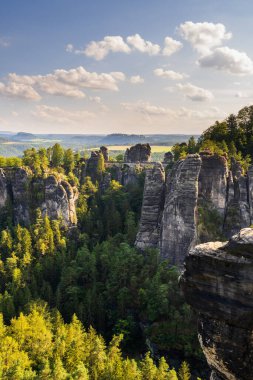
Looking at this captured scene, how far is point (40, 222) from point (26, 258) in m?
13.7

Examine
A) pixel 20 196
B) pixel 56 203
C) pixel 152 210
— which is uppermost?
pixel 152 210

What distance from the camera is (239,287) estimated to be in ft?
54.4

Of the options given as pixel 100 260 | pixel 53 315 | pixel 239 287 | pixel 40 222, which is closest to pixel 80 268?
pixel 100 260

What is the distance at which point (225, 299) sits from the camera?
56.5 feet

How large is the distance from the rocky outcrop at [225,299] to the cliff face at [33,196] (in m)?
75.2

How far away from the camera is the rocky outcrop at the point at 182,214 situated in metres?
61.0

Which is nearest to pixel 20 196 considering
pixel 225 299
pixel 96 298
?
pixel 96 298

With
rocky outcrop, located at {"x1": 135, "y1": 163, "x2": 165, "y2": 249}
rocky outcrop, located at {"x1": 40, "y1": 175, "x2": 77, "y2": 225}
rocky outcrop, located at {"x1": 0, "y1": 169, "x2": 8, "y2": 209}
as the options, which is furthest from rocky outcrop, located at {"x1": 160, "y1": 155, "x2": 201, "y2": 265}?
rocky outcrop, located at {"x1": 0, "y1": 169, "x2": 8, "y2": 209}

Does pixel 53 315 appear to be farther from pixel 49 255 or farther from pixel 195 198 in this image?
pixel 195 198

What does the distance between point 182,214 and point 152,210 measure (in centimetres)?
998

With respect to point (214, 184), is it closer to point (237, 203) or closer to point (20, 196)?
point (237, 203)

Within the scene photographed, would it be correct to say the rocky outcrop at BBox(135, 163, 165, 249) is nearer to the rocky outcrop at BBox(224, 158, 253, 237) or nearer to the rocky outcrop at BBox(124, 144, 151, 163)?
the rocky outcrop at BBox(224, 158, 253, 237)

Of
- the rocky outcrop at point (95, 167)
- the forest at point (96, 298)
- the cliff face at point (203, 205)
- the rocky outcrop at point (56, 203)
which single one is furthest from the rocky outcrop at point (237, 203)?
the rocky outcrop at point (95, 167)

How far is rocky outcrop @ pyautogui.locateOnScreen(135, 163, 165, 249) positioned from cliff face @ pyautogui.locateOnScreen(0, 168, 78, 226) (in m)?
28.7
